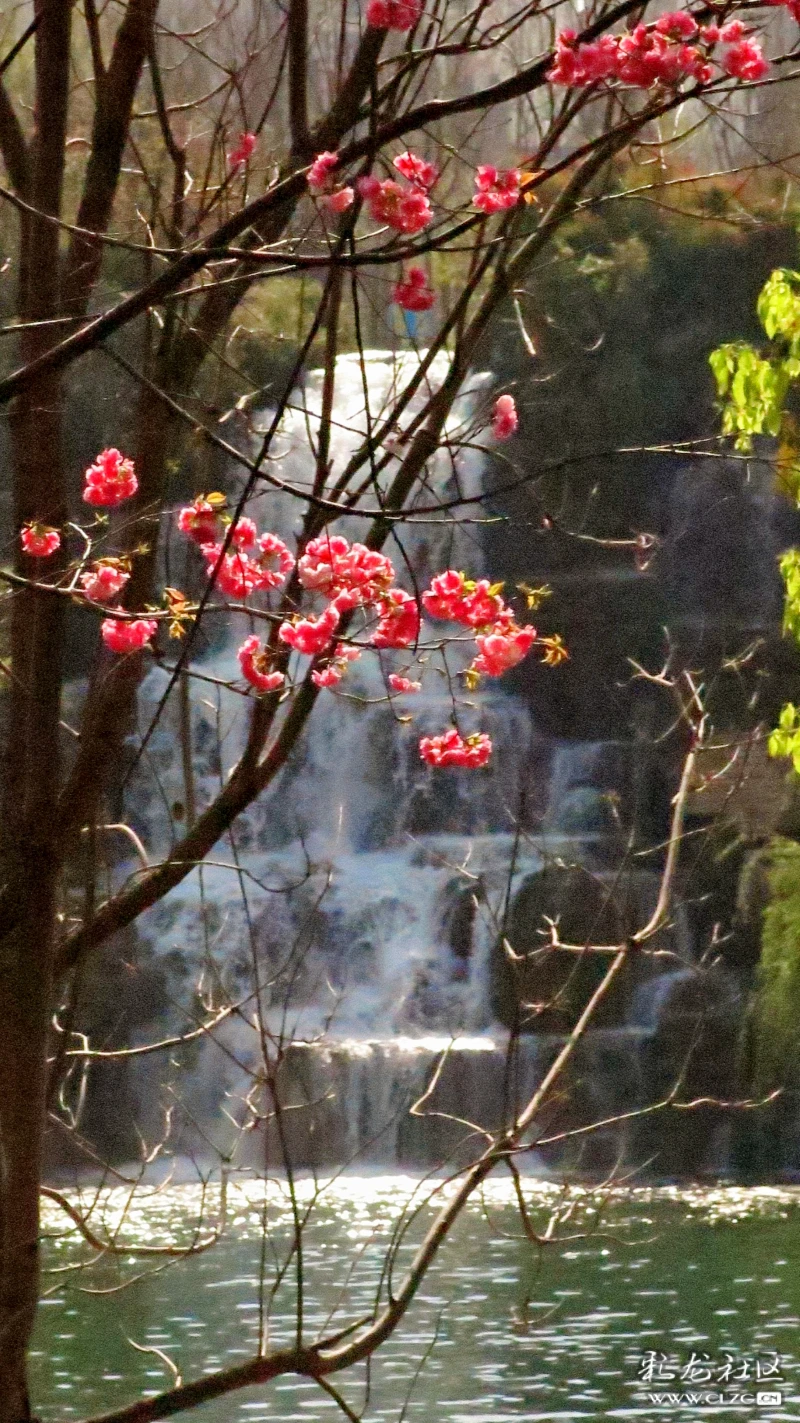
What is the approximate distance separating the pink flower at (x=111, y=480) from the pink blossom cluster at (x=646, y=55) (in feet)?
3.54

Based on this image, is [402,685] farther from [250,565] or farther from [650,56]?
[650,56]

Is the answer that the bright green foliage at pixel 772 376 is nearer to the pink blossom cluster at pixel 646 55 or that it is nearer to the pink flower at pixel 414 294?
the pink flower at pixel 414 294

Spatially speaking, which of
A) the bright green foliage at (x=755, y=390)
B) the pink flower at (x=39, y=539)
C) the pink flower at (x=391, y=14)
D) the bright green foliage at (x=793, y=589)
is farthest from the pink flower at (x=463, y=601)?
the bright green foliage at (x=793, y=589)

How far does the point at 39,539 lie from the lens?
3279 millimetres

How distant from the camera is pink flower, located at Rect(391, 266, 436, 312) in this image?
329cm

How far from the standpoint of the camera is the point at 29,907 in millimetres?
3303

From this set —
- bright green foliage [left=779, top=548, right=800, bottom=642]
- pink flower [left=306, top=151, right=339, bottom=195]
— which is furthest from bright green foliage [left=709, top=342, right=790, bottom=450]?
pink flower [left=306, top=151, right=339, bottom=195]

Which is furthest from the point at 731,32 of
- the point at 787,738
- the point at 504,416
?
the point at 787,738

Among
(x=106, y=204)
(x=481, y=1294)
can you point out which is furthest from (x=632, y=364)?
(x=106, y=204)

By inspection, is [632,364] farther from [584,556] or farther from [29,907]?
[29,907]

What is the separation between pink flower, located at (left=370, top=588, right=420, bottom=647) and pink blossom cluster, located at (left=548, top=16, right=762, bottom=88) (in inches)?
33.1

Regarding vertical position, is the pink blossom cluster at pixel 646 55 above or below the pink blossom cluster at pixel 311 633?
above

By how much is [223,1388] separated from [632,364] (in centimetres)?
1877

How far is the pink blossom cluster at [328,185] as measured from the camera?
279cm
